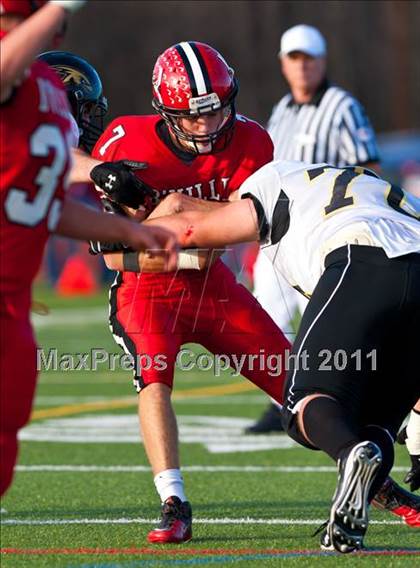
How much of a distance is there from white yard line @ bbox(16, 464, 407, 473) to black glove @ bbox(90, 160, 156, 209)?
207 centimetres

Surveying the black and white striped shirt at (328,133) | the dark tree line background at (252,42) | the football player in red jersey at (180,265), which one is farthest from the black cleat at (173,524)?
the dark tree line background at (252,42)

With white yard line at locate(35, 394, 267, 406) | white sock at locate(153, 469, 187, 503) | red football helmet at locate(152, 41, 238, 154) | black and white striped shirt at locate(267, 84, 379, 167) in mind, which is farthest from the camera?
white yard line at locate(35, 394, 267, 406)

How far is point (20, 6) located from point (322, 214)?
1.30m

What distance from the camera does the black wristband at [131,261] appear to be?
16.9 ft

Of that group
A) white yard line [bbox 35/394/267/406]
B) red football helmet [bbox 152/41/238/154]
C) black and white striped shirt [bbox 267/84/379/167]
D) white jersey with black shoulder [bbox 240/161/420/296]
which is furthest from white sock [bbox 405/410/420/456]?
white yard line [bbox 35/394/267/406]

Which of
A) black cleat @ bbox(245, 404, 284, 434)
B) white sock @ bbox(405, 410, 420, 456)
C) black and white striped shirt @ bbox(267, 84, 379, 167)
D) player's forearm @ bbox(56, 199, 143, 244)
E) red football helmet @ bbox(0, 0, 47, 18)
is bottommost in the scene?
black cleat @ bbox(245, 404, 284, 434)

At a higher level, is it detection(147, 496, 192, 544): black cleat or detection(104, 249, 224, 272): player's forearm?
detection(104, 249, 224, 272): player's forearm

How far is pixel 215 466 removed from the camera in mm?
6836

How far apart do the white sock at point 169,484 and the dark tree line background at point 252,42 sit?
29082 millimetres

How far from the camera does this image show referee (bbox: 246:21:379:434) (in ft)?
26.2

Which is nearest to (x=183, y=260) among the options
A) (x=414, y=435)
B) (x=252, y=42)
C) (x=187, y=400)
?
(x=414, y=435)

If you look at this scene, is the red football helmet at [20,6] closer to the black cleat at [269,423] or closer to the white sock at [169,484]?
the white sock at [169,484]

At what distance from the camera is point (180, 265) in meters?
5.21

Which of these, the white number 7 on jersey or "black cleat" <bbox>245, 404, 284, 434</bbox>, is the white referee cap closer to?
"black cleat" <bbox>245, 404, 284, 434</bbox>
